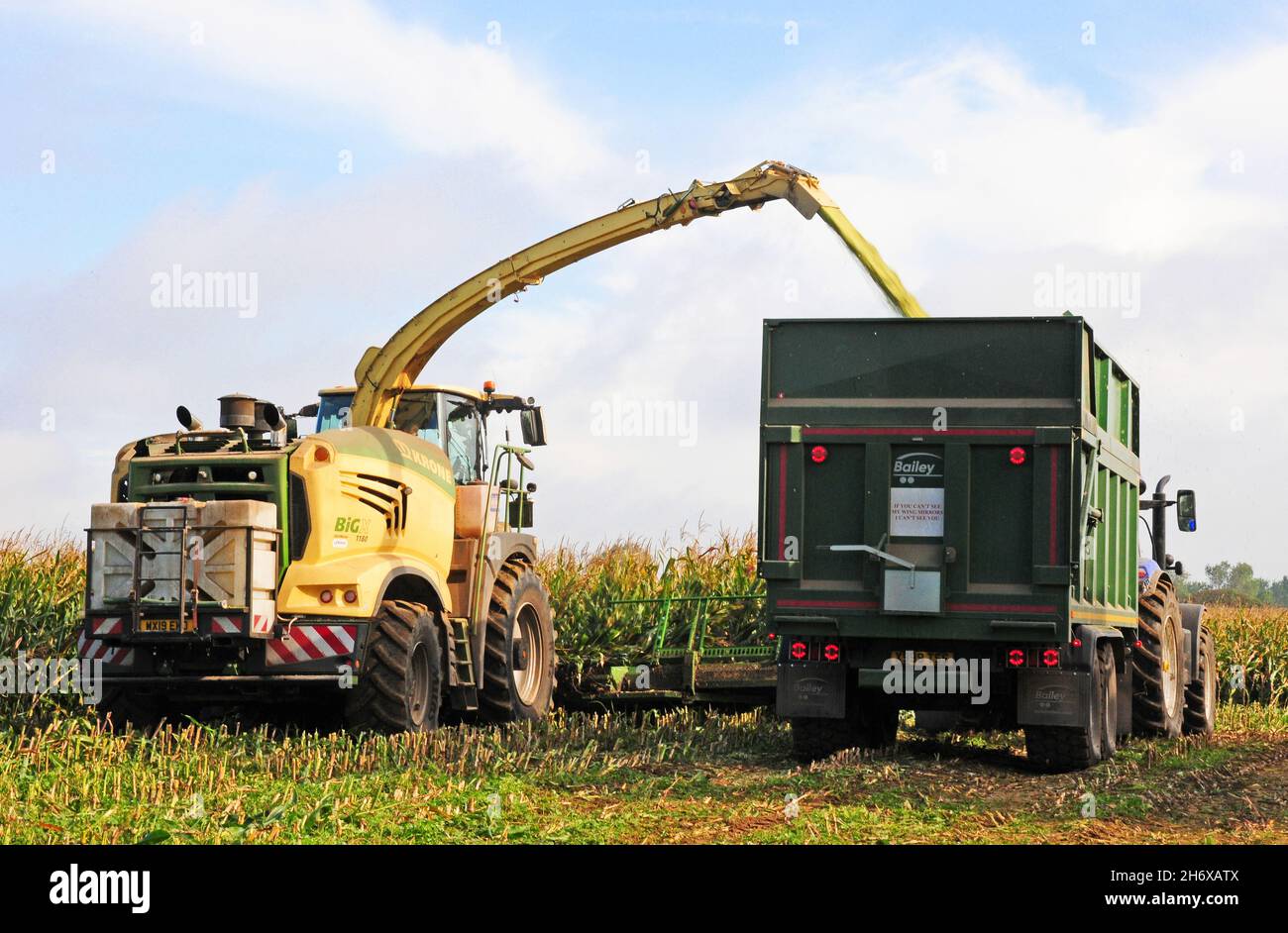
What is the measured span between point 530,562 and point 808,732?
160 inches

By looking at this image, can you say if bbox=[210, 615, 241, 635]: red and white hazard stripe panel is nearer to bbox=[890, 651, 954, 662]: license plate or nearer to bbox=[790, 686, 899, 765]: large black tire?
bbox=[790, 686, 899, 765]: large black tire

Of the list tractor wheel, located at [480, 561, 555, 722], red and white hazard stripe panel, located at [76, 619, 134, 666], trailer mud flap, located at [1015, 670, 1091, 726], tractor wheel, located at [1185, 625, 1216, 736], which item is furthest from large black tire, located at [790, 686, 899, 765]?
red and white hazard stripe panel, located at [76, 619, 134, 666]

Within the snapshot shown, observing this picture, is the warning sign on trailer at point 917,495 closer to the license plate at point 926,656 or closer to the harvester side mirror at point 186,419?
the license plate at point 926,656

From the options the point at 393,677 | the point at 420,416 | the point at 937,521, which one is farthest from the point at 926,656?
the point at 420,416

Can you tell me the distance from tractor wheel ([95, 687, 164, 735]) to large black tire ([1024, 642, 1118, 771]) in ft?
19.8

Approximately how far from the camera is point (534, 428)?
12500mm

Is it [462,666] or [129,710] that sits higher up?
[462,666]

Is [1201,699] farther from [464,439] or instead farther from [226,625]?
[226,625]

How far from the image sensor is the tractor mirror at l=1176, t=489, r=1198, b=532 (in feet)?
46.0

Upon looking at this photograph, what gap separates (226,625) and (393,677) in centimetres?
121

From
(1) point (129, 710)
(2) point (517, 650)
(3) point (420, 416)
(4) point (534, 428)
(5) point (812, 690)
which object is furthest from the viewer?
(2) point (517, 650)

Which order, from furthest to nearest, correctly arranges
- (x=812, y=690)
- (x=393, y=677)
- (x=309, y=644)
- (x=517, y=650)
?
1. (x=517, y=650)
2. (x=393, y=677)
3. (x=309, y=644)
4. (x=812, y=690)
